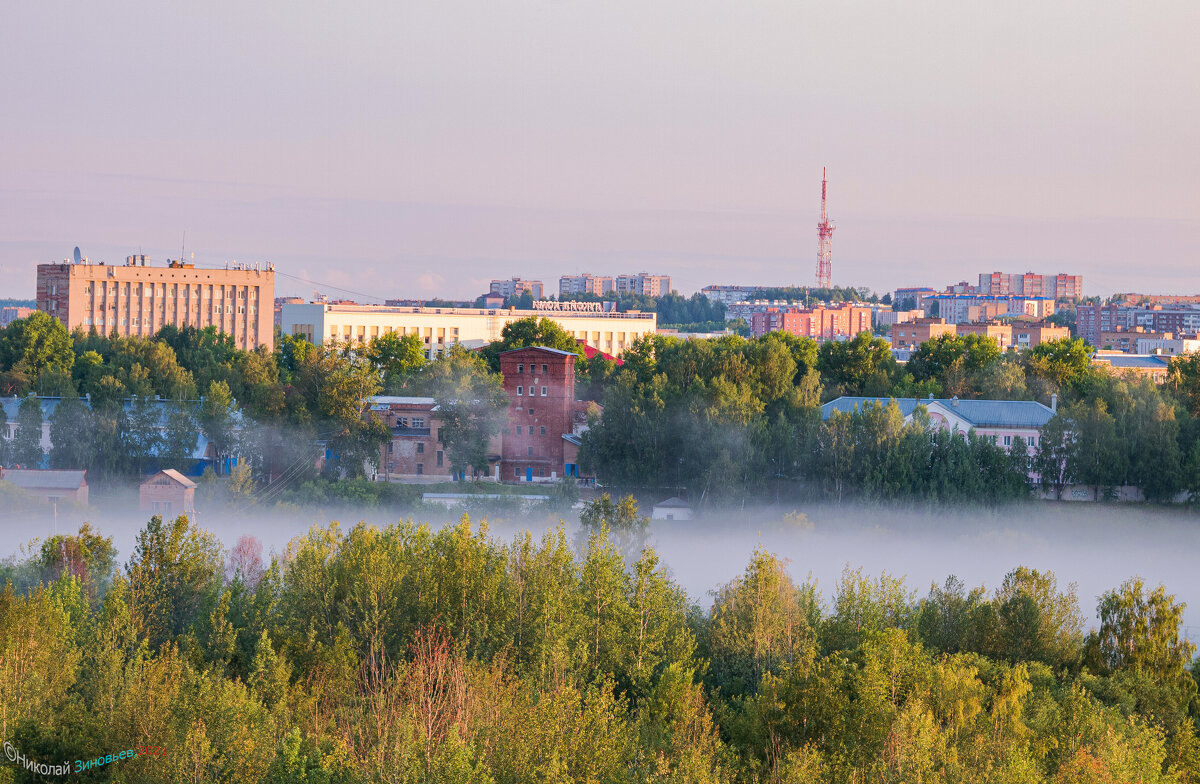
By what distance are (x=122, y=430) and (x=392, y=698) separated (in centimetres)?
2693

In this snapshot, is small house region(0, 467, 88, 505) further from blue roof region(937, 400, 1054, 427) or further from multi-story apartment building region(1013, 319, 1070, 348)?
multi-story apartment building region(1013, 319, 1070, 348)

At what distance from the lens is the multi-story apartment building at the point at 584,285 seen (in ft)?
432

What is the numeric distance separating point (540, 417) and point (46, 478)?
12.8 m

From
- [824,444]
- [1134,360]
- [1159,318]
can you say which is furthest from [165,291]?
[1159,318]

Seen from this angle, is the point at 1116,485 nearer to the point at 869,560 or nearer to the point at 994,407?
the point at 994,407

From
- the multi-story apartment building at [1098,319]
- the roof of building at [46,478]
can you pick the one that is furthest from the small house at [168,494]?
the multi-story apartment building at [1098,319]

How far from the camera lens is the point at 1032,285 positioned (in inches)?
5192

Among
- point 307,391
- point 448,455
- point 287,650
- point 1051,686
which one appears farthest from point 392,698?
point 307,391

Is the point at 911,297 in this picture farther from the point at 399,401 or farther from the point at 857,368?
the point at 399,401

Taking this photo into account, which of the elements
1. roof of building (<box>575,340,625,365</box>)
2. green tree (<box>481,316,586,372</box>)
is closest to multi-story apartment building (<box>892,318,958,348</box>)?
roof of building (<box>575,340,625,365</box>)

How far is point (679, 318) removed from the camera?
11788cm

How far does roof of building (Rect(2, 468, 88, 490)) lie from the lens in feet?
115

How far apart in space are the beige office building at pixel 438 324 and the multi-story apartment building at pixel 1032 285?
64.9 metres

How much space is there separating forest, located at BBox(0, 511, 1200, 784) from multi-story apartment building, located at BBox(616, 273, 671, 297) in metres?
109
